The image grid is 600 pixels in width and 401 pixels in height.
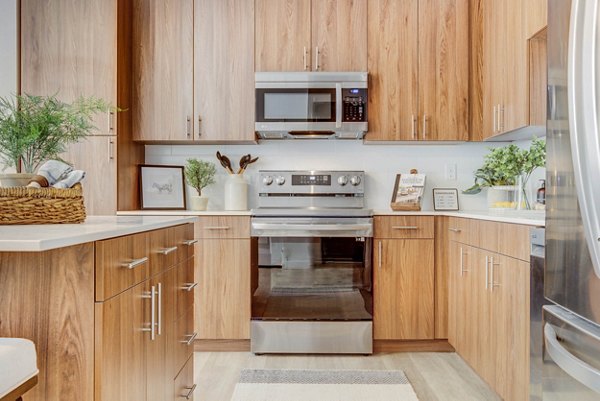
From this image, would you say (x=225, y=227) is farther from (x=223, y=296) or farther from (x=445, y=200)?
(x=445, y=200)

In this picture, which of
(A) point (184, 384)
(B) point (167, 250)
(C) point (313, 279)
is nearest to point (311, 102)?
(C) point (313, 279)

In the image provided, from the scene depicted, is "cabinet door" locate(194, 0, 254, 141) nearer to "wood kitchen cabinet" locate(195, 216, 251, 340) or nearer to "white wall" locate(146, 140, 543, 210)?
Result: "white wall" locate(146, 140, 543, 210)

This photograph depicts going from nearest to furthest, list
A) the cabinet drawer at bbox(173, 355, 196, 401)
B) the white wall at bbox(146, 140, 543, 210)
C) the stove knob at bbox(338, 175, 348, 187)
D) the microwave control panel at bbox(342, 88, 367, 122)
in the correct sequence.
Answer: the cabinet drawer at bbox(173, 355, 196, 401), the microwave control panel at bbox(342, 88, 367, 122), the stove knob at bbox(338, 175, 348, 187), the white wall at bbox(146, 140, 543, 210)

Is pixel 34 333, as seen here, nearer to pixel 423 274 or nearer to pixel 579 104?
pixel 579 104

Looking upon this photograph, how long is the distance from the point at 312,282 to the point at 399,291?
1.76 feet

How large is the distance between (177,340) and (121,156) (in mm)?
1660

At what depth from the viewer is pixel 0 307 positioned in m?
0.98

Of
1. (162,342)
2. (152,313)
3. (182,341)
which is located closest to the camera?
(152,313)

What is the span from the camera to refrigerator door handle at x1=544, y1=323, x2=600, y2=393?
1.00 meters

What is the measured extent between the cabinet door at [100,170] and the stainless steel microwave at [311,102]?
36.9 inches

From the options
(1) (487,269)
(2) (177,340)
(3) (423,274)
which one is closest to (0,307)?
(2) (177,340)

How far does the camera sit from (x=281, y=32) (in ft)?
9.83

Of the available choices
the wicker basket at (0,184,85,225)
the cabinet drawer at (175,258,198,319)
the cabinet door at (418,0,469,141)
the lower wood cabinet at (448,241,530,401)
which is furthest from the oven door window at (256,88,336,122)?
the wicker basket at (0,184,85,225)

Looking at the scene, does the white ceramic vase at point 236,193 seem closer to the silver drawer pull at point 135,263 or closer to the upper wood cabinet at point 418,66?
the upper wood cabinet at point 418,66
